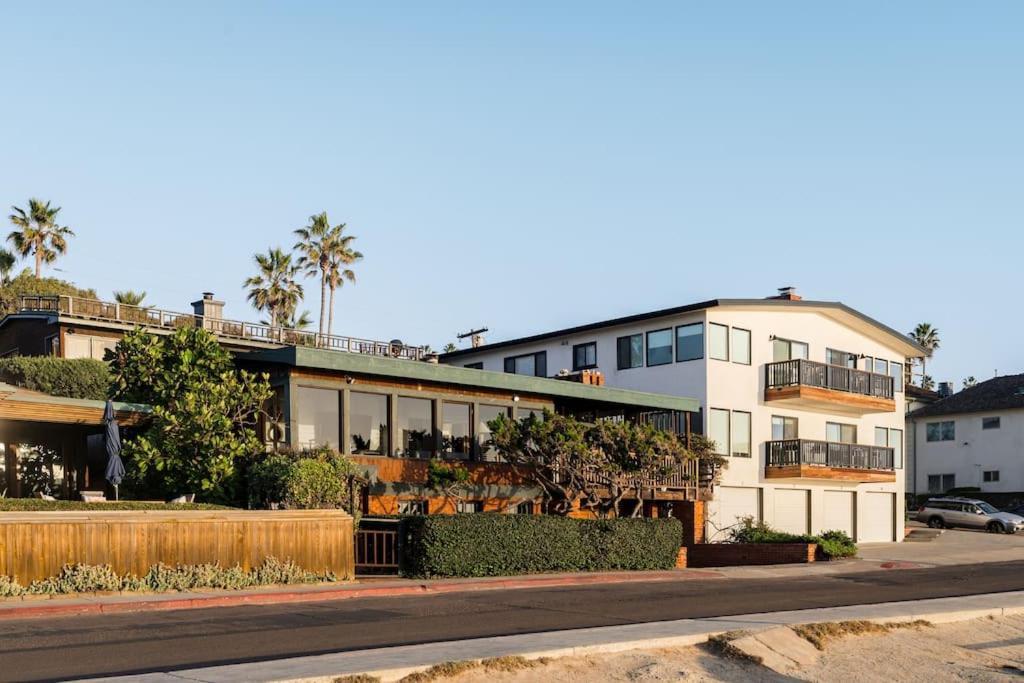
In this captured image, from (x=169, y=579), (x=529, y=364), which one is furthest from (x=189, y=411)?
(x=529, y=364)

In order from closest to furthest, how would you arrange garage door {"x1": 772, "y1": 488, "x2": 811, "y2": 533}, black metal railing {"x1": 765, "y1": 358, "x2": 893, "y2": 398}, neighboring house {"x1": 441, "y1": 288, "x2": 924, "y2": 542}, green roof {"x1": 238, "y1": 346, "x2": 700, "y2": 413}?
green roof {"x1": 238, "y1": 346, "x2": 700, "y2": 413} → neighboring house {"x1": 441, "y1": 288, "x2": 924, "y2": 542} → black metal railing {"x1": 765, "y1": 358, "x2": 893, "y2": 398} → garage door {"x1": 772, "y1": 488, "x2": 811, "y2": 533}

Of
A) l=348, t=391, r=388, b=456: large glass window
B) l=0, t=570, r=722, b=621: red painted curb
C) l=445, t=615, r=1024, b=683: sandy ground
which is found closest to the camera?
l=445, t=615, r=1024, b=683: sandy ground

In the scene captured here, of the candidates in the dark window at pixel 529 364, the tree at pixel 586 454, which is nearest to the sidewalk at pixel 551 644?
the tree at pixel 586 454

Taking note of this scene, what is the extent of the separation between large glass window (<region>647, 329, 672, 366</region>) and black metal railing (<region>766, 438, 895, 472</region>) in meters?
5.36

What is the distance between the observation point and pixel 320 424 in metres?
30.2

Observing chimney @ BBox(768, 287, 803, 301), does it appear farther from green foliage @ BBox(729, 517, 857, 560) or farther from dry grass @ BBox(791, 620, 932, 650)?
dry grass @ BBox(791, 620, 932, 650)

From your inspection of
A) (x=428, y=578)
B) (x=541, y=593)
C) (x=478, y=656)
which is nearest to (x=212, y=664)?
(x=478, y=656)

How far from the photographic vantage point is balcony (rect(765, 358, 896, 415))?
144ft

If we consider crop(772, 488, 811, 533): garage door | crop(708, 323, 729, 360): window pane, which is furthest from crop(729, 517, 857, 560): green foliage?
crop(708, 323, 729, 360): window pane

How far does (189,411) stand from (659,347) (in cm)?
2081

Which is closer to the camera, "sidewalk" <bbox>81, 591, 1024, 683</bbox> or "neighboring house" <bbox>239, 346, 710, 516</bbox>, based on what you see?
"sidewalk" <bbox>81, 591, 1024, 683</bbox>

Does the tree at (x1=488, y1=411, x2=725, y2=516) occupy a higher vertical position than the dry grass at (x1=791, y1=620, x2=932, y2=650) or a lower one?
higher

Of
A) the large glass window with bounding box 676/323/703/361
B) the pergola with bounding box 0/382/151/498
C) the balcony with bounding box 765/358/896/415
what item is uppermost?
the large glass window with bounding box 676/323/703/361

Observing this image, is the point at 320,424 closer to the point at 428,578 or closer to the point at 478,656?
the point at 428,578
